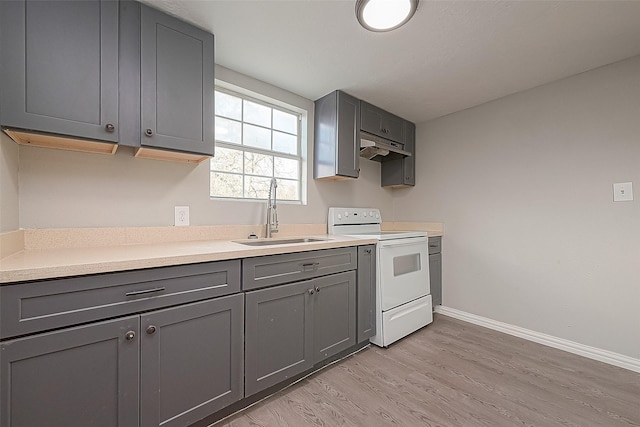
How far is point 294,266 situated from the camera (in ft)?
5.56

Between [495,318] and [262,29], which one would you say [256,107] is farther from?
[495,318]

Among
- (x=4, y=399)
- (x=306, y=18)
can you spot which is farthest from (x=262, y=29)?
(x=4, y=399)

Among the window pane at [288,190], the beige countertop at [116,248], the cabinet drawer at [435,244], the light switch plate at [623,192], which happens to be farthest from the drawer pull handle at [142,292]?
the light switch plate at [623,192]

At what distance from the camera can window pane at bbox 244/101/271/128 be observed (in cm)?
230

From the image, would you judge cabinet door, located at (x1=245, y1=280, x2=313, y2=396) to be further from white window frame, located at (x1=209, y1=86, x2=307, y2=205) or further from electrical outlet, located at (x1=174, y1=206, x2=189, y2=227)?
white window frame, located at (x1=209, y1=86, x2=307, y2=205)

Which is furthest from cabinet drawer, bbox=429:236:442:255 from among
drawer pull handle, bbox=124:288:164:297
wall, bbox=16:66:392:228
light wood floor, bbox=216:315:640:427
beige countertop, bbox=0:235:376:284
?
drawer pull handle, bbox=124:288:164:297

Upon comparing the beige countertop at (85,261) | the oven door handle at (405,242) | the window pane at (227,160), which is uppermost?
the window pane at (227,160)

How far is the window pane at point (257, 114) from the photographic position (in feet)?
7.55

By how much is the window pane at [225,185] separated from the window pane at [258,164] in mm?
121

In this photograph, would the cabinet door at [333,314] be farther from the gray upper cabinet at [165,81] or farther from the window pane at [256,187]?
the gray upper cabinet at [165,81]

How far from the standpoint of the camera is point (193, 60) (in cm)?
162

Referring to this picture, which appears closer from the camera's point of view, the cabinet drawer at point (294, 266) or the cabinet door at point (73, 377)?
the cabinet door at point (73, 377)

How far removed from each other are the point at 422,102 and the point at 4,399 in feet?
10.7

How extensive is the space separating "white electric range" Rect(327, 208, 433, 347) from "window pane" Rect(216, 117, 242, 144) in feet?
3.66
